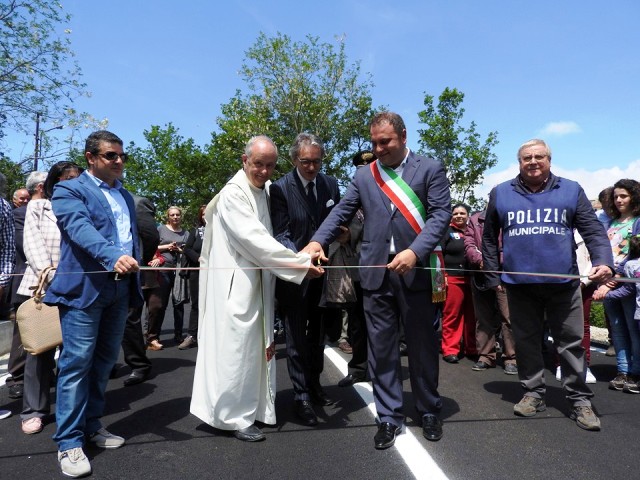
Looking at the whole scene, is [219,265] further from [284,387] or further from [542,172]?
[542,172]

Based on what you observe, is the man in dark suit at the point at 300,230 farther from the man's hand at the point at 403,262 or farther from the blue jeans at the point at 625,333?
the blue jeans at the point at 625,333

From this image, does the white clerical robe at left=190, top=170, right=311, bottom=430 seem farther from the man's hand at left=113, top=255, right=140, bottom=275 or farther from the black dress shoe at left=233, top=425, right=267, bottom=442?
the man's hand at left=113, top=255, right=140, bottom=275

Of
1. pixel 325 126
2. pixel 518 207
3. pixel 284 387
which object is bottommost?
pixel 284 387

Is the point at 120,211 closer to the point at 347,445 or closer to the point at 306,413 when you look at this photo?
the point at 306,413

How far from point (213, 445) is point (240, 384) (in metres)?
0.42

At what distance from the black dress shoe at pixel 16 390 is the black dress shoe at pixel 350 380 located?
2.82m

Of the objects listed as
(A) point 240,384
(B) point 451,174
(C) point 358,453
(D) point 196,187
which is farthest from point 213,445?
(D) point 196,187

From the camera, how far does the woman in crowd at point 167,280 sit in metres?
6.70

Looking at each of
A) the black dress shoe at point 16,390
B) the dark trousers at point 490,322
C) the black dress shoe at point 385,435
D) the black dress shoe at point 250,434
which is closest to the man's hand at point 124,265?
the black dress shoe at point 250,434

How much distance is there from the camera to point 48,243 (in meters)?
3.84

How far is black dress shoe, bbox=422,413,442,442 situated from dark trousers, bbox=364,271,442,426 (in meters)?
0.05

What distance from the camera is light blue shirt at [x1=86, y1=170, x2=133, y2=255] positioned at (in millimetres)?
3357

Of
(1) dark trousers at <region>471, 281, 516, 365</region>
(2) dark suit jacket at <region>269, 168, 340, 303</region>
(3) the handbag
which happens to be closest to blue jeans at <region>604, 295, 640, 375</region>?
(1) dark trousers at <region>471, 281, 516, 365</region>

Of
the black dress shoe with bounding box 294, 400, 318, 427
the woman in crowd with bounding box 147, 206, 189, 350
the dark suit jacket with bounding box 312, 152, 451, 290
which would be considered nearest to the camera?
the dark suit jacket with bounding box 312, 152, 451, 290
